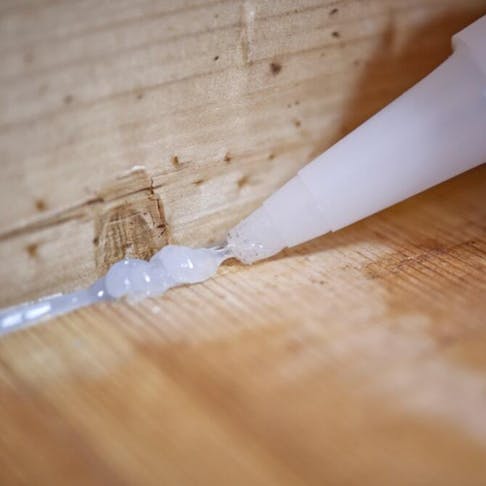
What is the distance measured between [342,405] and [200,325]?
135 mm

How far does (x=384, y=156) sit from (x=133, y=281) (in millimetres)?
245

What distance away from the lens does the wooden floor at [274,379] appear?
434mm

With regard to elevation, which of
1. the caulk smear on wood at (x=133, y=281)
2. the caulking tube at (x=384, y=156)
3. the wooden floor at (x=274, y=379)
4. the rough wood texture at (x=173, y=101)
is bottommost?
the wooden floor at (x=274, y=379)

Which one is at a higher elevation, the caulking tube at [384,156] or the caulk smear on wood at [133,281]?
the caulking tube at [384,156]

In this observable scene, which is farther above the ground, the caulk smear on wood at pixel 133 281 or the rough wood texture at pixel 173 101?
the rough wood texture at pixel 173 101

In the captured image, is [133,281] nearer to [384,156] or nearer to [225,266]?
[225,266]

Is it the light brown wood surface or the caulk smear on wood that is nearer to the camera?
the light brown wood surface

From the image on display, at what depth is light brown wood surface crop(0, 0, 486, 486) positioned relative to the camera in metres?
0.45

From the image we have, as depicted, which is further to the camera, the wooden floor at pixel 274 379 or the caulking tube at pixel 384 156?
the caulking tube at pixel 384 156

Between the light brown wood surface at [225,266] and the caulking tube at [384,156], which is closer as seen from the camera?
the light brown wood surface at [225,266]

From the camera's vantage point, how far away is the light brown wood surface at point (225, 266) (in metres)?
0.45

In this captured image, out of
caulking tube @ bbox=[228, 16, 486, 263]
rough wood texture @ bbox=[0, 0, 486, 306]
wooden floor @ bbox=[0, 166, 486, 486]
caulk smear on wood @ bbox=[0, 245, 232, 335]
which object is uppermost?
rough wood texture @ bbox=[0, 0, 486, 306]

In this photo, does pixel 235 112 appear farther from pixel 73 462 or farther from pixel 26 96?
pixel 73 462

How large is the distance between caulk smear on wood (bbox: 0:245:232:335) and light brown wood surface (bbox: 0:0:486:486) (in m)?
0.01
